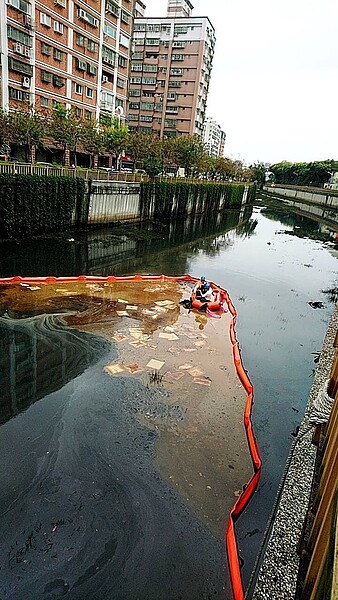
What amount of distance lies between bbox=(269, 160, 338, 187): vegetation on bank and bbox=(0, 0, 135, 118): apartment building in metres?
47.9

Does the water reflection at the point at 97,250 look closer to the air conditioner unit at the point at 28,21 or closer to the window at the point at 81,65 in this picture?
the window at the point at 81,65

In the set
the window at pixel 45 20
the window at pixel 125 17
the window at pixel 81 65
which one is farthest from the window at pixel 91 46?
the window at pixel 125 17

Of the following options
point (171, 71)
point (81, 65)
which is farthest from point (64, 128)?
point (171, 71)

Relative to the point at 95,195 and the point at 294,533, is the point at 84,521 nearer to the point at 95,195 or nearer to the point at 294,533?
the point at 294,533

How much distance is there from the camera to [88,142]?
96.8ft

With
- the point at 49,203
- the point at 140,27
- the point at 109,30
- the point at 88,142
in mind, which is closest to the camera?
the point at 49,203

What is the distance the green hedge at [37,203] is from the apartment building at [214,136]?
89400mm

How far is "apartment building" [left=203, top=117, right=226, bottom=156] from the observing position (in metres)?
114

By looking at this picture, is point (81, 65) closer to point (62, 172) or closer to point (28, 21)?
point (28, 21)

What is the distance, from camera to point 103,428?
277 inches

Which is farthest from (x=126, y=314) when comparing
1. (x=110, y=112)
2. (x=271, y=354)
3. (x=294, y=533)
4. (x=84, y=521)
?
(x=110, y=112)

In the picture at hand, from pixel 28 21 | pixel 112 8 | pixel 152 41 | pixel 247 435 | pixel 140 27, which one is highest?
pixel 140 27

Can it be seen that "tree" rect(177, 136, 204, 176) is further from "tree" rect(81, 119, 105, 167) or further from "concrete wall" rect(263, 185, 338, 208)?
"concrete wall" rect(263, 185, 338, 208)

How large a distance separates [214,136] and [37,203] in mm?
121629
